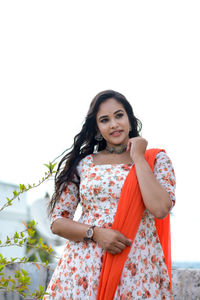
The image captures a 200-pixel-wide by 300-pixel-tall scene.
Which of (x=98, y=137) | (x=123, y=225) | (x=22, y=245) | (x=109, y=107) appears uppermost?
(x=109, y=107)

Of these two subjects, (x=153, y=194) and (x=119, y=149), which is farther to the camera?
(x=119, y=149)

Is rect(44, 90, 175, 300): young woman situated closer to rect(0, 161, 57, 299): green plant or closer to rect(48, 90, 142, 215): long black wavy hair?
rect(48, 90, 142, 215): long black wavy hair

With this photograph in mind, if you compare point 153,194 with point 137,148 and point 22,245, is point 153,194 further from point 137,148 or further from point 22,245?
point 22,245

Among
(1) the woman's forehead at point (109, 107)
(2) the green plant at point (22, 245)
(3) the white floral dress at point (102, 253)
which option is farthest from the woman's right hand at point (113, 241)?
(1) the woman's forehead at point (109, 107)

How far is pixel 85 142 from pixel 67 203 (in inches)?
23.1

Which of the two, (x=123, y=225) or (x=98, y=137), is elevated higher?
(x=98, y=137)

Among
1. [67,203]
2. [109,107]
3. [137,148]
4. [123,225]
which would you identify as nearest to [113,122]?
[109,107]

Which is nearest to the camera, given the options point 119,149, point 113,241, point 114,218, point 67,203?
point 113,241

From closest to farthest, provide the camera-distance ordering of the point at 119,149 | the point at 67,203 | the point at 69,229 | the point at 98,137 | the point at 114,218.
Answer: the point at 114,218 < the point at 69,229 < the point at 67,203 < the point at 119,149 < the point at 98,137

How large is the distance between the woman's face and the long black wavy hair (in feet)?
0.19

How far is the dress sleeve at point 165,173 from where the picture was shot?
268cm

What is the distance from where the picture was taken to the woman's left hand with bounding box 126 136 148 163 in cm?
277

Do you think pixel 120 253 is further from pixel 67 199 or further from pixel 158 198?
pixel 67 199

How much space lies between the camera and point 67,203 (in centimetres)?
297
